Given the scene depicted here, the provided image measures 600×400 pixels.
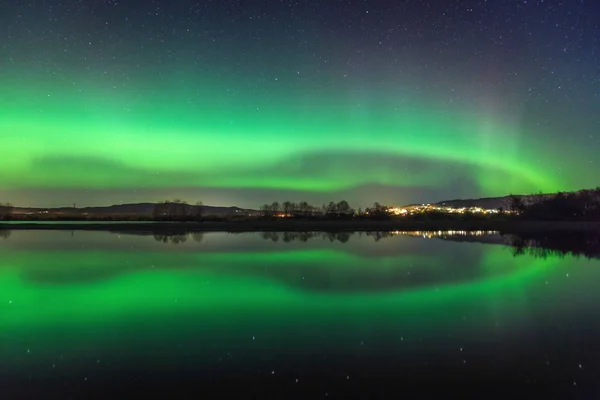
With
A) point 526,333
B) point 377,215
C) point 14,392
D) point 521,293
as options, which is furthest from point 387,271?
point 377,215

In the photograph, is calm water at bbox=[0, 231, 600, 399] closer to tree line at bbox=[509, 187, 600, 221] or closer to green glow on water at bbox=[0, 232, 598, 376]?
green glow on water at bbox=[0, 232, 598, 376]

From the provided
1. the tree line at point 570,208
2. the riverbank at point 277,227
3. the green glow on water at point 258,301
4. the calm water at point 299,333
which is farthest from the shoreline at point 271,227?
the calm water at point 299,333

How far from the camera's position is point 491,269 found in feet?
74.0

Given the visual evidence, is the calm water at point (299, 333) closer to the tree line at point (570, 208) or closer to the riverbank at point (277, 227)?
the riverbank at point (277, 227)

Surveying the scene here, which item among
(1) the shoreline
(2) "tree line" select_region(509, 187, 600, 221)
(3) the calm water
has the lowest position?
(3) the calm water

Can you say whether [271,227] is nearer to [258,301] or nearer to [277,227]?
[277,227]

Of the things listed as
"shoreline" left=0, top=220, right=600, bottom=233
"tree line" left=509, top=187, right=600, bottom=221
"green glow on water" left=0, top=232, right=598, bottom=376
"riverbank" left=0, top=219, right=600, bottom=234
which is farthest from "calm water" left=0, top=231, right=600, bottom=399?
"tree line" left=509, top=187, right=600, bottom=221

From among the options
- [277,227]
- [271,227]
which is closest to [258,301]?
[271,227]

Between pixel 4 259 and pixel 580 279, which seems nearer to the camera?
pixel 580 279

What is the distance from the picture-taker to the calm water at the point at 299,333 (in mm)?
7684

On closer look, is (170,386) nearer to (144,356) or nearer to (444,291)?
(144,356)

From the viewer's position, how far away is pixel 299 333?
10.8 m

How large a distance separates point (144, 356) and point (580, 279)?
16.6 metres

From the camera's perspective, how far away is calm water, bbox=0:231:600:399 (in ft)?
25.2
